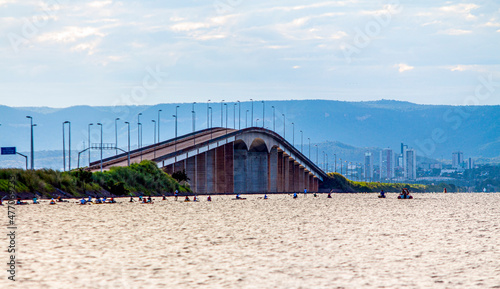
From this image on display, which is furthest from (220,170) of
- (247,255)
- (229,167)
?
(247,255)

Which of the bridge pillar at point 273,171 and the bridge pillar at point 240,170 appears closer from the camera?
the bridge pillar at point 240,170

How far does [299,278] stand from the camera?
19.9 metres

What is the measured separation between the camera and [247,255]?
81.1 feet

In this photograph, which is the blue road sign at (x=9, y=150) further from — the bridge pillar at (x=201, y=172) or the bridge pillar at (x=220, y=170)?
the bridge pillar at (x=220, y=170)

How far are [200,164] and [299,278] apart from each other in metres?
101

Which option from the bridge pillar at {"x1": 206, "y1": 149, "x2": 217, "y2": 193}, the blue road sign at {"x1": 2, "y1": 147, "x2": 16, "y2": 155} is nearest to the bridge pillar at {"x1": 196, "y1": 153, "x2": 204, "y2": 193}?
the bridge pillar at {"x1": 206, "y1": 149, "x2": 217, "y2": 193}

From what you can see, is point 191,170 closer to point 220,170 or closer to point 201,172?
point 201,172

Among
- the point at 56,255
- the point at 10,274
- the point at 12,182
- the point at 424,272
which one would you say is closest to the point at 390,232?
the point at 424,272

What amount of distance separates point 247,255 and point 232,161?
105 metres

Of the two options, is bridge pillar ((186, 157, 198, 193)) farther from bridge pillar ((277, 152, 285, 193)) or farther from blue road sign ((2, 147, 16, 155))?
bridge pillar ((277, 152, 285, 193))

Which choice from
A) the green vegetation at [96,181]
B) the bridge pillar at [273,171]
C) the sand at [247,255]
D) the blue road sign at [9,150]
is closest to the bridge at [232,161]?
the bridge pillar at [273,171]

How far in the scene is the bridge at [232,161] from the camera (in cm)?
11312

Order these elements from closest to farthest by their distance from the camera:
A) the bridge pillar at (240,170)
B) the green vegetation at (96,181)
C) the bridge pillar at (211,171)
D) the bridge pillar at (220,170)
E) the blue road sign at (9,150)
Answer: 1. the green vegetation at (96,181)
2. the blue road sign at (9,150)
3. the bridge pillar at (211,171)
4. the bridge pillar at (220,170)
5. the bridge pillar at (240,170)

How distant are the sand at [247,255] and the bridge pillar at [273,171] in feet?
370
